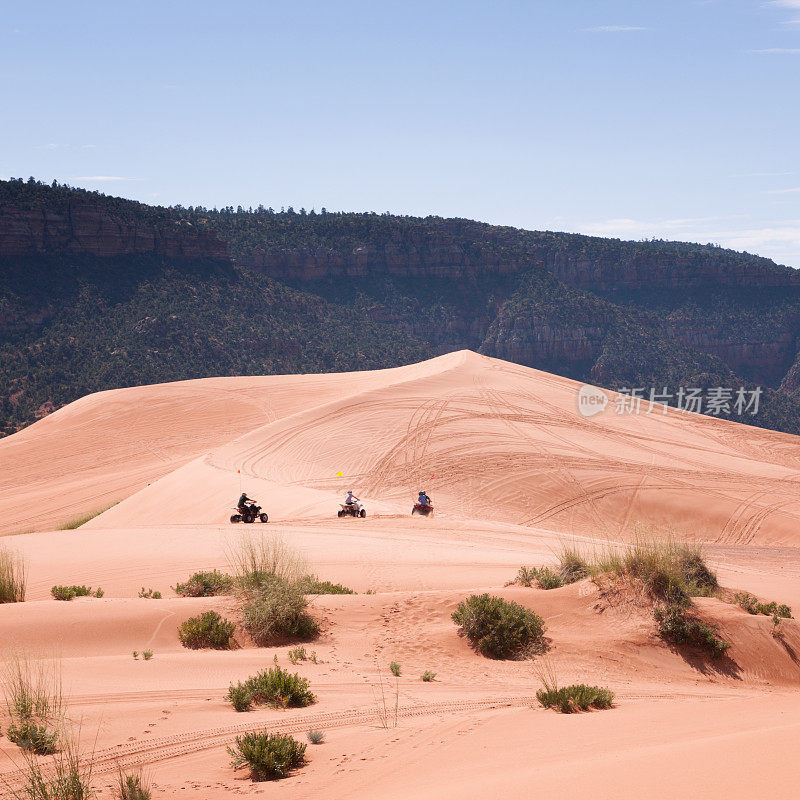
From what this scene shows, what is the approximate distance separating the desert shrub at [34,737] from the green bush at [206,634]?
Answer: 3.22m

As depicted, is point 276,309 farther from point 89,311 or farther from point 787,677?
point 787,677

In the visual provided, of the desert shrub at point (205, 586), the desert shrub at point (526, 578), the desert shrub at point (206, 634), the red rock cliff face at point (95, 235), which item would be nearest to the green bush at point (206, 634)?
the desert shrub at point (206, 634)

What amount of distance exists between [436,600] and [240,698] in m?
4.16

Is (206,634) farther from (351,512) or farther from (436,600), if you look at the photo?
(351,512)

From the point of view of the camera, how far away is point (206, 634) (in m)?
8.96

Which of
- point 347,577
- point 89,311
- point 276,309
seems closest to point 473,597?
point 347,577

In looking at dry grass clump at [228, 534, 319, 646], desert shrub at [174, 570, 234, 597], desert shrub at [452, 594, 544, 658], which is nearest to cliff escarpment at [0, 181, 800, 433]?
desert shrub at [174, 570, 234, 597]

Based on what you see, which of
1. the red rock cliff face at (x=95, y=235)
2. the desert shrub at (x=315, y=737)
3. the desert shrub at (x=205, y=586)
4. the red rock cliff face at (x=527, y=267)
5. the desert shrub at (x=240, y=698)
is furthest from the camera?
the red rock cliff face at (x=527, y=267)

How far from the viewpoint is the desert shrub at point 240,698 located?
263 inches

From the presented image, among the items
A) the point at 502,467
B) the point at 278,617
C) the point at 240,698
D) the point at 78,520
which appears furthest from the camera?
the point at 502,467

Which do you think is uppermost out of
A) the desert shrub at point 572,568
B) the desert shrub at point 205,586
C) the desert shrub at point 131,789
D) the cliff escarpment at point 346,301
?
the cliff escarpment at point 346,301

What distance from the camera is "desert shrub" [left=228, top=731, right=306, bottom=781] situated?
5.40 m

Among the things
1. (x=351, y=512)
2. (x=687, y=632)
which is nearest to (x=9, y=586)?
(x=687, y=632)

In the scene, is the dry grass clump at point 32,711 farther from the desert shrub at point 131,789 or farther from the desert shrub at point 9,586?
the desert shrub at point 9,586
